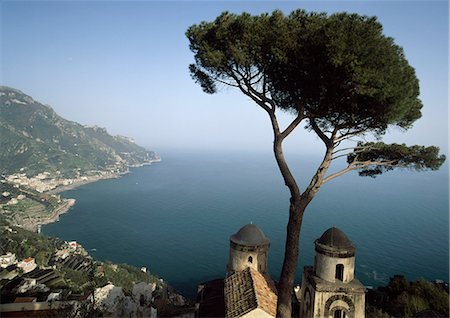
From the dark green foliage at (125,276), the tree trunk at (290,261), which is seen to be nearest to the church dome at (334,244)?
the tree trunk at (290,261)

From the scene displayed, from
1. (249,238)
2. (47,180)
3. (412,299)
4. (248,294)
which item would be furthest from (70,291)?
(47,180)

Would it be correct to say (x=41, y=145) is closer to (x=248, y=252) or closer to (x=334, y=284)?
(x=248, y=252)

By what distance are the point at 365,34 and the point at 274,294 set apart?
30.4ft

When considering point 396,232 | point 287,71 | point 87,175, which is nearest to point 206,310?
point 287,71

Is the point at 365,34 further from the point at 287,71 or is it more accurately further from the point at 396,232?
the point at 396,232

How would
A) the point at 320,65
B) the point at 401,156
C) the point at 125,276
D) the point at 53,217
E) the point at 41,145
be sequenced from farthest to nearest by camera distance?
the point at 41,145
the point at 53,217
the point at 125,276
the point at 401,156
the point at 320,65

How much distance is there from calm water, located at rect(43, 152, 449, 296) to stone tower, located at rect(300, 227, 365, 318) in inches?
1264

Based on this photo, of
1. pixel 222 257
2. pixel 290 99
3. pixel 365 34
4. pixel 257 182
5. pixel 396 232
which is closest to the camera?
pixel 365 34

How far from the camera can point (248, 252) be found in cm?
1367

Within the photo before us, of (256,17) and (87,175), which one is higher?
(256,17)

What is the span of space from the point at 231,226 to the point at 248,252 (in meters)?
54.2

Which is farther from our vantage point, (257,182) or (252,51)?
(257,182)

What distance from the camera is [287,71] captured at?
28.7 ft

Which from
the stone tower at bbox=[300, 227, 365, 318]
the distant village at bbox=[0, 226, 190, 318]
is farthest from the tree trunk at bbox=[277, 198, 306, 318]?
the distant village at bbox=[0, 226, 190, 318]
